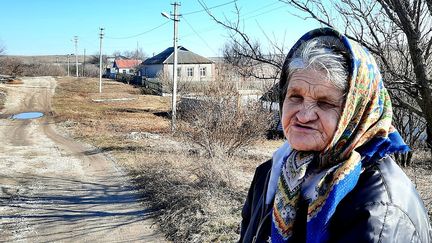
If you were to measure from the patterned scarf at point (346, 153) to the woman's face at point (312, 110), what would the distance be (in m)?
0.04

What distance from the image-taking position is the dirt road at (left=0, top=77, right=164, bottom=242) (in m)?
6.50

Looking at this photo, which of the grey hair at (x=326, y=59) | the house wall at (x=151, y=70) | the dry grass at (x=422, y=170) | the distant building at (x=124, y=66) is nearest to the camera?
the grey hair at (x=326, y=59)

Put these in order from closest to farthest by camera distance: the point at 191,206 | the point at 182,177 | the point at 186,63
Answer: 1. the point at 191,206
2. the point at 182,177
3. the point at 186,63

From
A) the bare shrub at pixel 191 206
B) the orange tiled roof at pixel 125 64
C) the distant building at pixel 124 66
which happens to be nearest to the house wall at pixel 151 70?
the distant building at pixel 124 66

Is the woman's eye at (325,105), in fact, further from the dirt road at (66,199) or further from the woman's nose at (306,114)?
the dirt road at (66,199)

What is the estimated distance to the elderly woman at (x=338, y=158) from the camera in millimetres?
1172

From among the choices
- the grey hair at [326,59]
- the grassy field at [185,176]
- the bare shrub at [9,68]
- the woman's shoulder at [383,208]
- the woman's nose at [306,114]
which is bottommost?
the grassy field at [185,176]

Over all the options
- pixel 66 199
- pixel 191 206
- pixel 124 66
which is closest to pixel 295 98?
pixel 191 206

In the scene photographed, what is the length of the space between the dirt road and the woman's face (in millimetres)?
5314

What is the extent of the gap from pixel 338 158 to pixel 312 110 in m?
0.21

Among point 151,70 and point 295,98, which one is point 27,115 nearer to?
point 295,98

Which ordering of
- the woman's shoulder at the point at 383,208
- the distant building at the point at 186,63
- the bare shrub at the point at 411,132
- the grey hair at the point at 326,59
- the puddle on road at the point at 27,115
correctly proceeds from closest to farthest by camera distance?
the woman's shoulder at the point at 383,208 < the grey hair at the point at 326,59 < the bare shrub at the point at 411,132 < the puddle on road at the point at 27,115 < the distant building at the point at 186,63

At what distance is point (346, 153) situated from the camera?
128 cm

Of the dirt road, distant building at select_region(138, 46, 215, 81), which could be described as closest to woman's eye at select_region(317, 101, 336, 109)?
the dirt road
